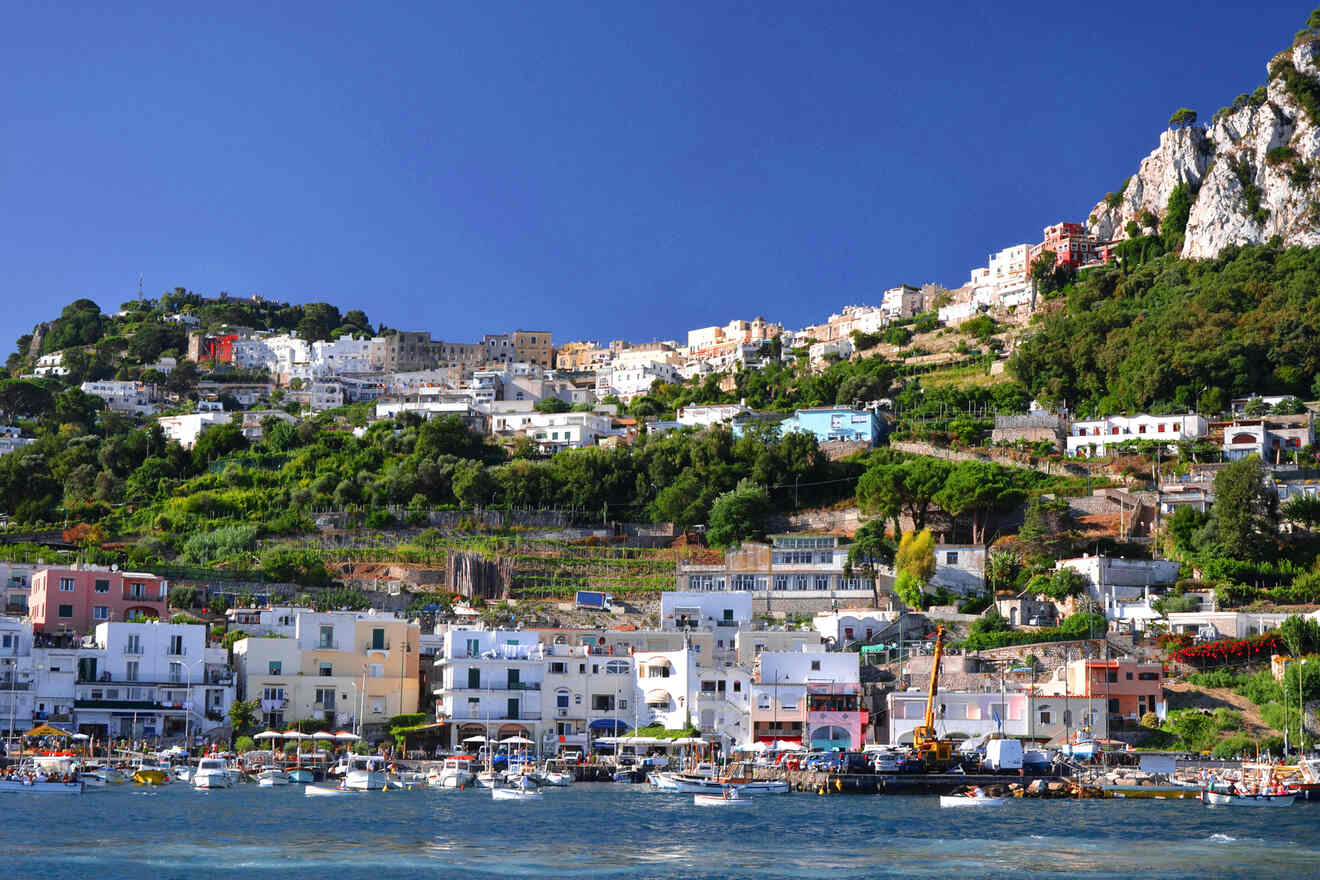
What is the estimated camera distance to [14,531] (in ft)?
306

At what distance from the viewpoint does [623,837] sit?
43.4 metres

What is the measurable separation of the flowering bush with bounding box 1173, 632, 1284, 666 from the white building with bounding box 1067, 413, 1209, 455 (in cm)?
2743

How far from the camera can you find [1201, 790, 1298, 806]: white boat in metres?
52.8

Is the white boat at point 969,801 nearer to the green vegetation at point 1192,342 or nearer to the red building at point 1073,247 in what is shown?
the green vegetation at point 1192,342

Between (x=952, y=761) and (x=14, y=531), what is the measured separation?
188ft

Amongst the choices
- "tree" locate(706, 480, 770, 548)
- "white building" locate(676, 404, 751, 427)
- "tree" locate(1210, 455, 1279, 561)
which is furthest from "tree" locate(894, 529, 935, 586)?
"white building" locate(676, 404, 751, 427)

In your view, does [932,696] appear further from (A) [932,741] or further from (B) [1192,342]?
(B) [1192,342]

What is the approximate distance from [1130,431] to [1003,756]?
135 feet

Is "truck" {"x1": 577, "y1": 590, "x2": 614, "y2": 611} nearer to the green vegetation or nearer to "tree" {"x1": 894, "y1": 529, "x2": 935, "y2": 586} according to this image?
"tree" {"x1": 894, "y1": 529, "x2": 935, "y2": 586}

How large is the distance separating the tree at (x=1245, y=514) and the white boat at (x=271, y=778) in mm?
42054

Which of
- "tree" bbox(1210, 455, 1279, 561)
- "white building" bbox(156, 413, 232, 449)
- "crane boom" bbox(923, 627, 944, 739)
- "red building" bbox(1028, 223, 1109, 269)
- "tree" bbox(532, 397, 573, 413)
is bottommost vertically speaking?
"crane boom" bbox(923, 627, 944, 739)

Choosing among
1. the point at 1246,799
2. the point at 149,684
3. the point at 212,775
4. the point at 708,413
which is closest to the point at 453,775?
the point at 212,775

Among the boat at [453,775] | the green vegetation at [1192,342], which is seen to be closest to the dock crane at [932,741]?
the boat at [453,775]

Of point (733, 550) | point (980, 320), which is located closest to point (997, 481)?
point (733, 550)
